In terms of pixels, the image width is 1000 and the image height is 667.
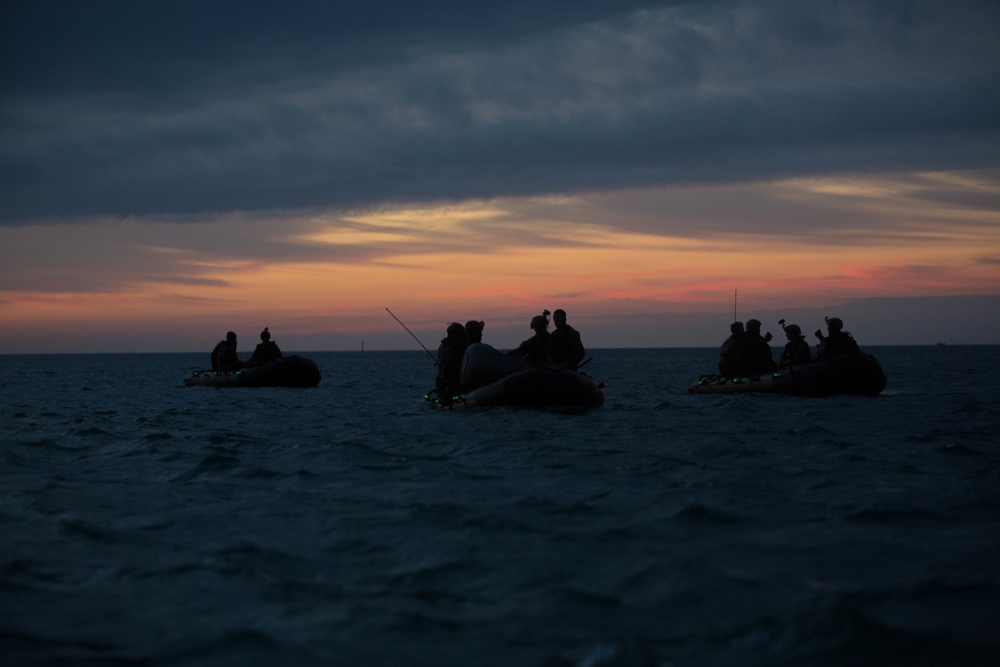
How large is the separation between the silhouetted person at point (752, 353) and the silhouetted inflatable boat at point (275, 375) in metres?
15.9

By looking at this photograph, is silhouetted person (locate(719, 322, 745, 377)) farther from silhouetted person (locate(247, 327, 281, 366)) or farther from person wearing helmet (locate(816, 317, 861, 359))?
silhouetted person (locate(247, 327, 281, 366))

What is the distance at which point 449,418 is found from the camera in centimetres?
2062

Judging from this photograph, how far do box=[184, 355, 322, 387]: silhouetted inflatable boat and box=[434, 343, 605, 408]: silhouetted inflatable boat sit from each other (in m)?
14.4

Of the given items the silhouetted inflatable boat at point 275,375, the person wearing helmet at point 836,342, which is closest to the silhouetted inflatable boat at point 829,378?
the person wearing helmet at point 836,342

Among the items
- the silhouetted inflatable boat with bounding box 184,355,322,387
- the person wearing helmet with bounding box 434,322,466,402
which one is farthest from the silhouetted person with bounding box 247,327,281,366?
the person wearing helmet with bounding box 434,322,466,402

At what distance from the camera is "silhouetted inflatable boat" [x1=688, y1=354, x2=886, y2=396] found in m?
23.9

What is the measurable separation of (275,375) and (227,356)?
2.36 m

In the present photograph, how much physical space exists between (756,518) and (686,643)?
361 centimetres

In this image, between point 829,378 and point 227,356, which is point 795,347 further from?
point 227,356

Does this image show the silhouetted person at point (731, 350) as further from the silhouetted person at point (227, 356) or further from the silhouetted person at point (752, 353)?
the silhouetted person at point (227, 356)

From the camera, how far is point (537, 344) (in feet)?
68.2

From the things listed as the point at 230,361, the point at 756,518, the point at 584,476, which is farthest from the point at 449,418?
the point at 230,361

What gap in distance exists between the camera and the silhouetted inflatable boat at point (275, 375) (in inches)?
1334

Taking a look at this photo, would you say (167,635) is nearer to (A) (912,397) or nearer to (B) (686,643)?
(B) (686,643)
